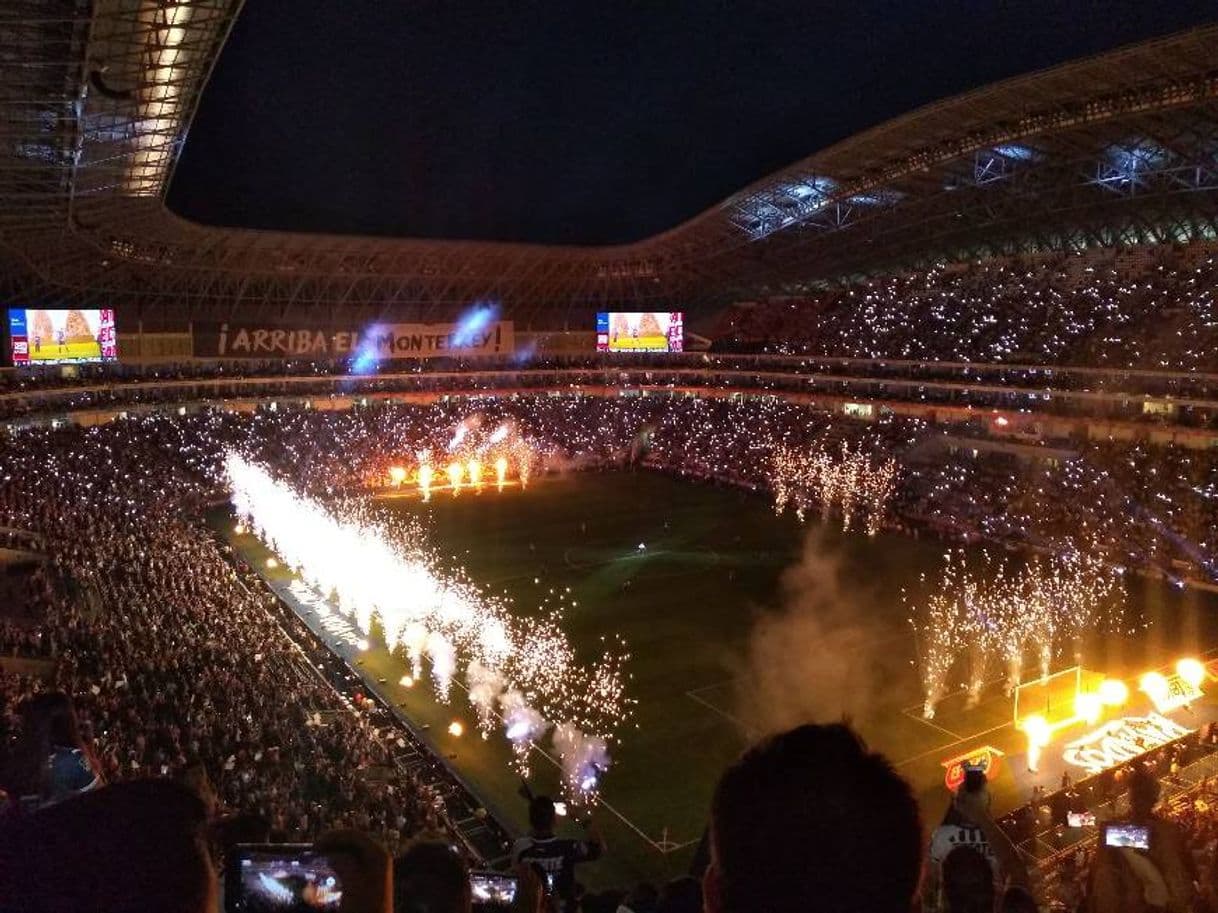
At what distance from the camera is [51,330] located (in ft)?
148

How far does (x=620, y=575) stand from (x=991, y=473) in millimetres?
17671

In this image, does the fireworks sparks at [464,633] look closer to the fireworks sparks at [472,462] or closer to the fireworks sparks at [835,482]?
the fireworks sparks at [472,462]

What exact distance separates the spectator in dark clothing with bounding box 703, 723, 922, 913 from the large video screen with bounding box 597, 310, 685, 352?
5831cm

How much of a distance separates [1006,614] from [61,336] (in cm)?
3938

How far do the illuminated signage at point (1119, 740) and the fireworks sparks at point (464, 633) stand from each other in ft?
28.5

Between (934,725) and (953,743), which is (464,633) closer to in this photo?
(934,725)

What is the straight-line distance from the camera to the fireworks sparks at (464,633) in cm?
2106

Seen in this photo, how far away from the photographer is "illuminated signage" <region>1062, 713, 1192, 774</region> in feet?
62.8

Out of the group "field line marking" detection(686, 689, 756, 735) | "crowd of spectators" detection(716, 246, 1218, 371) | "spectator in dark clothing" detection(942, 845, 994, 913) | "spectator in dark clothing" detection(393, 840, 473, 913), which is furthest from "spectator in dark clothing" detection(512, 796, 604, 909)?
"crowd of spectators" detection(716, 246, 1218, 371)

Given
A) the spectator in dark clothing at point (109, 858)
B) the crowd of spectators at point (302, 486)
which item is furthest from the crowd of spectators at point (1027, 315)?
the spectator in dark clothing at point (109, 858)

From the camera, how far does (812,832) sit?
2176 millimetres

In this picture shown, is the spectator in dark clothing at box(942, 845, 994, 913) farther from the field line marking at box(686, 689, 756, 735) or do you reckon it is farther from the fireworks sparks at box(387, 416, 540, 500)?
the fireworks sparks at box(387, 416, 540, 500)

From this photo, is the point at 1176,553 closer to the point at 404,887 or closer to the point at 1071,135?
the point at 1071,135

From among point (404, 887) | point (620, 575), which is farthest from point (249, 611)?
point (404, 887)
